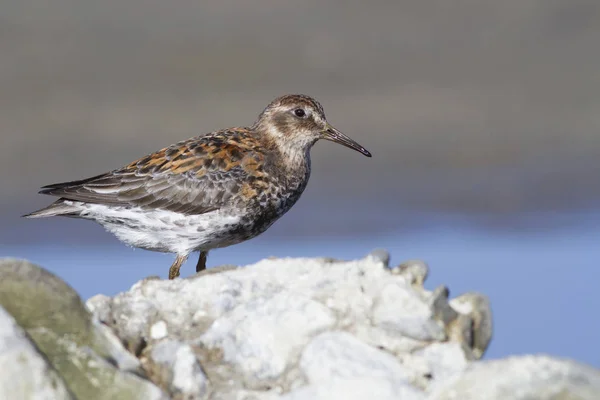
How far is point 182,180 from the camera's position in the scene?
966 cm

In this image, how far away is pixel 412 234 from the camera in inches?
627

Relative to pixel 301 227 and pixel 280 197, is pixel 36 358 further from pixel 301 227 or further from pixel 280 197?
pixel 301 227

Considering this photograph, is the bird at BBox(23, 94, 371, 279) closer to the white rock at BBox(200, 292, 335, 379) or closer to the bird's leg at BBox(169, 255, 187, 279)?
the bird's leg at BBox(169, 255, 187, 279)

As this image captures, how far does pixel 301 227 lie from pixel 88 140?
3.93 metres

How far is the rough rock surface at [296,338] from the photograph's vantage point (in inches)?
223

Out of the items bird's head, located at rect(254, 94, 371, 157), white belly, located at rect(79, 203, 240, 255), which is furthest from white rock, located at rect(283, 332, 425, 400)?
bird's head, located at rect(254, 94, 371, 157)

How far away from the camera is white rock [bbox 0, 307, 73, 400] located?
5.46 meters

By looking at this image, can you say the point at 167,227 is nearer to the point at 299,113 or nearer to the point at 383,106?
the point at 299,113

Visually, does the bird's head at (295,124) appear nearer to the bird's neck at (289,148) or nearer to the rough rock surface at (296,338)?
the bird's neck at (289,148)

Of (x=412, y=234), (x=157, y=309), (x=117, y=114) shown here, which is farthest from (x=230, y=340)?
(x=117, y=114)

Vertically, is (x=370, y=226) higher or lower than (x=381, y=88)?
lower

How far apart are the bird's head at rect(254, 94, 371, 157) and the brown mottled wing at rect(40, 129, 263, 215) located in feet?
1.02

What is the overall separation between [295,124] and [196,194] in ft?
3.96

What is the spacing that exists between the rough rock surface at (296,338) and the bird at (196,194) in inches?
109
